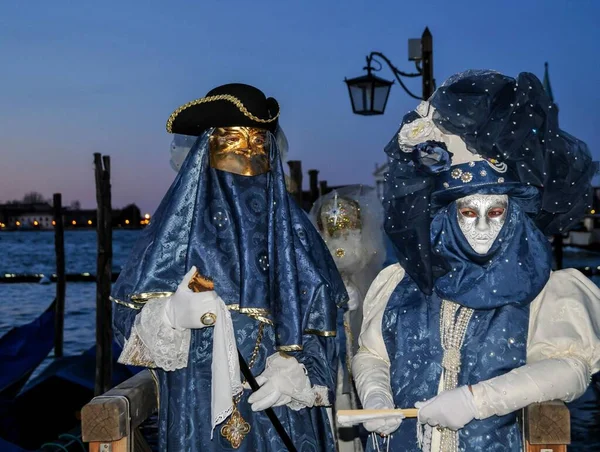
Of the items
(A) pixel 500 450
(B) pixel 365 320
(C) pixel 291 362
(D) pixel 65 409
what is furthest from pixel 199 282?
(D) pixel 65 409

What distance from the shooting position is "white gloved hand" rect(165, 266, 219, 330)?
2623 millimetres

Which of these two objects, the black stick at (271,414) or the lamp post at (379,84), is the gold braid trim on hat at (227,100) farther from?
the lamp post at (379,84)

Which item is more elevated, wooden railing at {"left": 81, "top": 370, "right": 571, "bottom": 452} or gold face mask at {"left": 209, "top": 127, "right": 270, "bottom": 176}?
gold face mask at {"left": 209, "top": 127, "right": 270, "bottom": 176}

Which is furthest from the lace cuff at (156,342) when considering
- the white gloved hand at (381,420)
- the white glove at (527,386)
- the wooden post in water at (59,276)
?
the wooden post in water at (59,276)

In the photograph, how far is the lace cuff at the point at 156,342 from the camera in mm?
2709

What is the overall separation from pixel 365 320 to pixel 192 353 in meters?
0.65

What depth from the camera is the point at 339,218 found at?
5.28 m

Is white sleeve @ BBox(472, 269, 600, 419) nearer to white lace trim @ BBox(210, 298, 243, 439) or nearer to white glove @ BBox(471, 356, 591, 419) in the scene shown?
Result: white glove @ BBox(471, 356, 591, 419)

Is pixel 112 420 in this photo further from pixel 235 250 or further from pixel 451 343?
pixel 451 343

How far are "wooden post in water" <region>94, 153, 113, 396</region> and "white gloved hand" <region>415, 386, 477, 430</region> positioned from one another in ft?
24.0

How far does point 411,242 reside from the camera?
2688 millimetres

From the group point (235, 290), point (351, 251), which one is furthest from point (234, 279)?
point (351, 251)

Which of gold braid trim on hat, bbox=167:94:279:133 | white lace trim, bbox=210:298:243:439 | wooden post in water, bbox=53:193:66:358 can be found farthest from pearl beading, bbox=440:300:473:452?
wooden post in water, bbox=53:193:66:358

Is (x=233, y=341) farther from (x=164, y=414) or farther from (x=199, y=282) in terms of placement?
(x=164, y=414)
